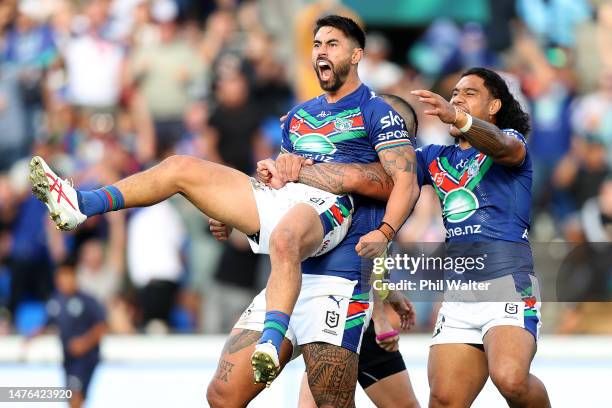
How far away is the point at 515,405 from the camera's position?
7516mm

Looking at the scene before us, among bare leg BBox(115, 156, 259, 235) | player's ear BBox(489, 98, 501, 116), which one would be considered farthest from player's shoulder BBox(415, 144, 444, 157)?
bare leg BBox(115, 156, 259, 235)

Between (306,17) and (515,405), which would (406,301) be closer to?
(515,405)

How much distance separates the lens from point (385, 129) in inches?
303

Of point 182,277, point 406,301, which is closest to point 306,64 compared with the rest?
point 182,277

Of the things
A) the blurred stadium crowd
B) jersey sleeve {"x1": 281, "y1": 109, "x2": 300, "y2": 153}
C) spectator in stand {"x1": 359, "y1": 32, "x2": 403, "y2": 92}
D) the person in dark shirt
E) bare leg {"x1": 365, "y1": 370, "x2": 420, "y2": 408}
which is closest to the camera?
jersey sleeve {"x1": 281, "y1": 109, "x2": 300, "y2": 153}

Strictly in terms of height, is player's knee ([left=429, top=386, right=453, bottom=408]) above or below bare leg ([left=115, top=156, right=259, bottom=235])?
below

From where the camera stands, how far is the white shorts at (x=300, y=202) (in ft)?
25.0

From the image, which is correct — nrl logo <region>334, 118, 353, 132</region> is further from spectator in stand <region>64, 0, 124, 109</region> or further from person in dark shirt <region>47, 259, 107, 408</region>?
spectator in stand <region>64, 0, 124, 109</region>

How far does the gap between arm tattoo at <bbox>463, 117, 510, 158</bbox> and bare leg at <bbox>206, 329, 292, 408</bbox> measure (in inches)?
65.5

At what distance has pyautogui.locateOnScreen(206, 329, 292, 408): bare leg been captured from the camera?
768cm

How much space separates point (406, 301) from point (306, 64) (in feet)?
22.8

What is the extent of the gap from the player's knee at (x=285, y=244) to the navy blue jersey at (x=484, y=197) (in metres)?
1.20

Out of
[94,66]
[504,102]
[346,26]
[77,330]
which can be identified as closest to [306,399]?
[504,102]

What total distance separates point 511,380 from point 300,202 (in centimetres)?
163
